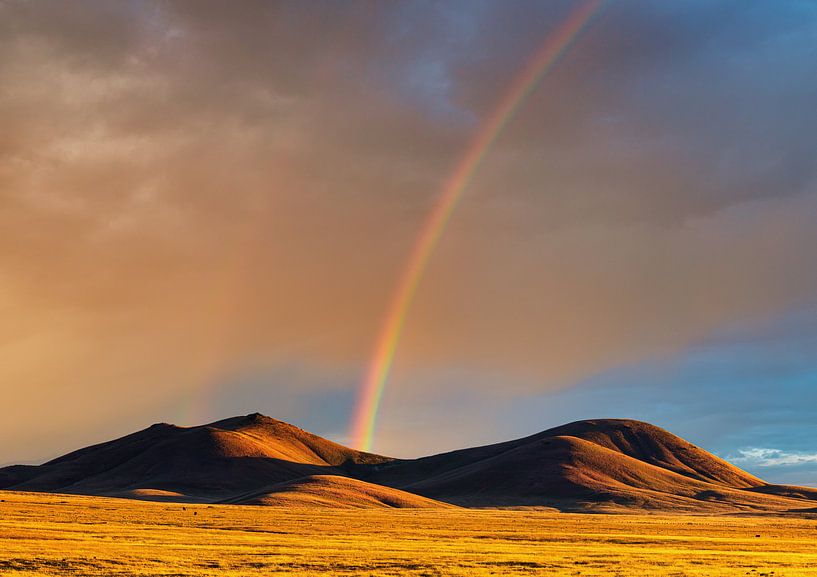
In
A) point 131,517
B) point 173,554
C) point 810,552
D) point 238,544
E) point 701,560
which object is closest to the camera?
point 173,554

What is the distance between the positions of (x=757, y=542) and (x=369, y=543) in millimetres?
52899

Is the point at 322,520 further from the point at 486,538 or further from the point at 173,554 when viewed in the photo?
the point at 173,554

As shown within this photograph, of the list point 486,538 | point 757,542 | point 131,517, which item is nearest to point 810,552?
point 757,542

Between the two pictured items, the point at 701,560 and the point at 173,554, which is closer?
A: the point at 173,554

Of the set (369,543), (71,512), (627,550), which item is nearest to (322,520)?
(71,512)

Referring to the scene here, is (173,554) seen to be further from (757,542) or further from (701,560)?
(757,542)

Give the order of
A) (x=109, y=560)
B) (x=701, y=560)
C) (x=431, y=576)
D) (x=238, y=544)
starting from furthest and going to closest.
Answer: (x=238, y=544)
(x=701, y=560)
(x=109, y=560)
(x=431, y=576)

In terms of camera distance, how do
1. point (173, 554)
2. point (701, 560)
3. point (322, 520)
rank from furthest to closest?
point (322, 520) < point (701, 560) < point (173, 554)

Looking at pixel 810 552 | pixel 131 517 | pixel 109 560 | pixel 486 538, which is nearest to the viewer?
pixel 109 560

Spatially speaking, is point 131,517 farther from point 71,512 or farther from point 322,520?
point 322,520

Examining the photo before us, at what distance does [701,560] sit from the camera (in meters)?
72.7

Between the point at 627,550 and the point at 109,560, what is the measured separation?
159ft

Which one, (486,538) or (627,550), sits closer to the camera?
(627,550)

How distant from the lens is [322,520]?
142 m
